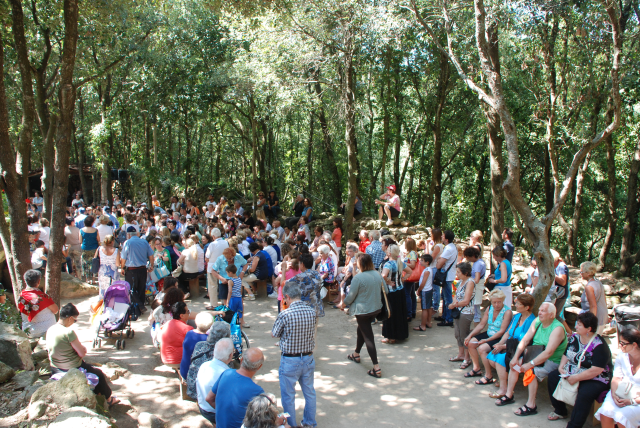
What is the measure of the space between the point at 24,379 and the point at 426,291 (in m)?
5.61

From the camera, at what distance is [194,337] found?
474 centimetres

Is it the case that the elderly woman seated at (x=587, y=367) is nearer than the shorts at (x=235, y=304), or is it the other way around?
the elderly woman seated at (x=587, y=367)

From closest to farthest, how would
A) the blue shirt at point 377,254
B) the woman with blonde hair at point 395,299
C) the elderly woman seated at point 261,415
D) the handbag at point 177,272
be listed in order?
the elderly woman seated at point 261,415, the woman with blonde hair at point 395,299, the blue shirt at point 377,254, the handbag at point 177,272

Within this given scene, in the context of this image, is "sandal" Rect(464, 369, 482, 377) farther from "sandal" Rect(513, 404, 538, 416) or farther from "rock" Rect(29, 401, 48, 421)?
"rock" Rect(29, 401, 48, 421)

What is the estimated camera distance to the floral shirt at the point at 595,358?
4.27 m

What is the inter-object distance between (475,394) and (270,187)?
64.5 ft

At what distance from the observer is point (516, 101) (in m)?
14.0

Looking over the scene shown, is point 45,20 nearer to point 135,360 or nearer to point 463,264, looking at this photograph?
point 135,360

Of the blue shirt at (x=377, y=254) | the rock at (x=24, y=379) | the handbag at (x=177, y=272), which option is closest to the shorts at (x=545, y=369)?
the blue shirt at (x=377, y=254)

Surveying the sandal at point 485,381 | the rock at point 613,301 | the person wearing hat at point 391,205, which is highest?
the person wearing hat at point 391,205

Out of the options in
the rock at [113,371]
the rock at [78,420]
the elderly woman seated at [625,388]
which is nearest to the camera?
the rock at [78,420]

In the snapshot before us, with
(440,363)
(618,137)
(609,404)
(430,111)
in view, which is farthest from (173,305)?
(618,137)

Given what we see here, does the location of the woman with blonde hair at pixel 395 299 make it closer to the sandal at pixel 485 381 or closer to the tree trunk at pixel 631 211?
the sandal at pixel 485 381

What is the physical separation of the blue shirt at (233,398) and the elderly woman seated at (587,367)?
10.4ft
